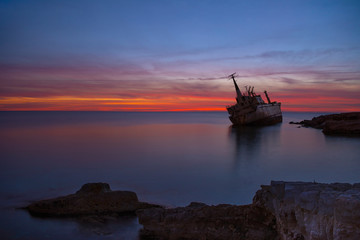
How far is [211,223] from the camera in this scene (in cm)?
515

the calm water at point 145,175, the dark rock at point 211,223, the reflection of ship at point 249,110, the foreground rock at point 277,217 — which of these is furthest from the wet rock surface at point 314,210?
the reflection of ship at point 249,110

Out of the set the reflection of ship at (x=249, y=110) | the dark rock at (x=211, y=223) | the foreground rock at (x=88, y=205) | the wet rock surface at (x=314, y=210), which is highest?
the reflection of ship at (x=249, y=110)

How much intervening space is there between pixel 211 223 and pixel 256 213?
2.99 feet

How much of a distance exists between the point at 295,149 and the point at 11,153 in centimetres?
2171

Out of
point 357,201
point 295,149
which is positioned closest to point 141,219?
point 357,201

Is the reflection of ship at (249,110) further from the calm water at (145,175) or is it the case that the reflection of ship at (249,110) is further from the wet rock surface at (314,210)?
the wet rock surface at (314,210)

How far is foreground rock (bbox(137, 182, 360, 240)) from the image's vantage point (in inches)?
135

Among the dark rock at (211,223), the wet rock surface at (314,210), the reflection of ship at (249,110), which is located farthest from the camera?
the reflection of ship at (249,110)

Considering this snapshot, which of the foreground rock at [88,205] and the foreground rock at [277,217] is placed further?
the foreground rock at [88,205]

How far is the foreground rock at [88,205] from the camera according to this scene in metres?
6.74

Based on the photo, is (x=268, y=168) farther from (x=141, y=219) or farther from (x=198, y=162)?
(x=141, y=219)

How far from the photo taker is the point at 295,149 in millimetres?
21547

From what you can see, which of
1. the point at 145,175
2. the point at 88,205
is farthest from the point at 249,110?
the point at 88,205

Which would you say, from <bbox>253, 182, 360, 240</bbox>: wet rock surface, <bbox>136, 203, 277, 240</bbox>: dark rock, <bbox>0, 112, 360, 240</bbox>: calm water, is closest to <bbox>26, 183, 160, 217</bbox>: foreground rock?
<bbox>0, 112, 360, 240</bbox>: calm water
